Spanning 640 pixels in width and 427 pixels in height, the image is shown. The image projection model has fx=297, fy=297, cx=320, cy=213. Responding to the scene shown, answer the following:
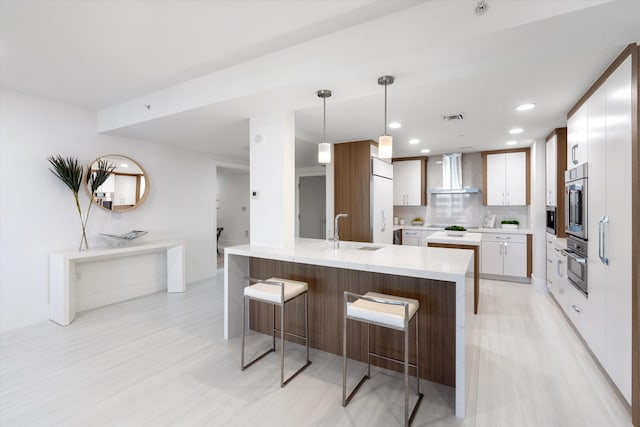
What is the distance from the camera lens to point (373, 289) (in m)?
2.51

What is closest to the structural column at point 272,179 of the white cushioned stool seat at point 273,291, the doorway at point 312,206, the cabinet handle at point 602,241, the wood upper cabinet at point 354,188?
the white cushioned stool seat at point 273,291

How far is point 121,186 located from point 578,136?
17.9 ft

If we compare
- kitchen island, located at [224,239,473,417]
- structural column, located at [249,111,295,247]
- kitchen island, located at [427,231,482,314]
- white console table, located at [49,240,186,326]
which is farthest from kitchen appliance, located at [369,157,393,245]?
white console table, located at [49,240,186,326]

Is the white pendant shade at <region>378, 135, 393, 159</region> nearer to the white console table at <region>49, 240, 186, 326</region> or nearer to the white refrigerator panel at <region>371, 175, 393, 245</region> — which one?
the white refrigerator panel at <region>371, 175, 393, 245</region>

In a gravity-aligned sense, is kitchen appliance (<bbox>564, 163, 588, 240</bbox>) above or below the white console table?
above

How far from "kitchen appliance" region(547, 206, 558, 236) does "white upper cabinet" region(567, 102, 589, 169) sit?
1024 mm

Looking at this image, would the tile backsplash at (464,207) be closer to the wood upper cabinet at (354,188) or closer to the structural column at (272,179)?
the wood upper cabinet at (354,188)

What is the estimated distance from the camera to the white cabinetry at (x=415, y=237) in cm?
593

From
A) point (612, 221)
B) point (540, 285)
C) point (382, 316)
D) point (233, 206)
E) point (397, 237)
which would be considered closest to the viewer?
point (382, 316)

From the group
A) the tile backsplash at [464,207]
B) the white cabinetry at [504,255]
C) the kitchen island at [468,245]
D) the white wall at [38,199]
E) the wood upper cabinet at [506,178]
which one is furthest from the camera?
the tile backsplash at [464,207]

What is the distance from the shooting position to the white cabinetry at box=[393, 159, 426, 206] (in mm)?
6230

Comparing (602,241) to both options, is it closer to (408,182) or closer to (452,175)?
(452,175)

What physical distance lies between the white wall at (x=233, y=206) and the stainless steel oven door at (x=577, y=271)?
6.74 meters

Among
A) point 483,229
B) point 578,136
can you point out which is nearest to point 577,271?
point 578,136
